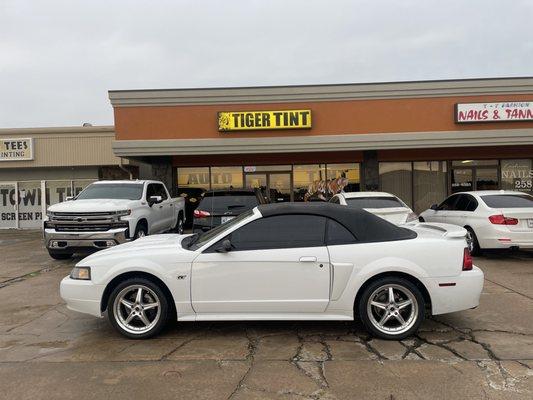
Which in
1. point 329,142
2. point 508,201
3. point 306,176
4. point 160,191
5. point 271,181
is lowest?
point 508,201

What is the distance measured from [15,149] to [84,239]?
12862 mm

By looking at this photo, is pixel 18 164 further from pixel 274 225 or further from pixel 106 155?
pixel 274 225

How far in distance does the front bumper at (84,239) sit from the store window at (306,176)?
8465 mm

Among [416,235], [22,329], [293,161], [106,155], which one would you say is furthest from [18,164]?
[416,235]

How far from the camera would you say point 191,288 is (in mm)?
5051

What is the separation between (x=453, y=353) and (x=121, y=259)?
12.0 ft

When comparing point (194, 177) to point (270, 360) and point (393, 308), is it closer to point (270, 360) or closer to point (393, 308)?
point (393, 308)

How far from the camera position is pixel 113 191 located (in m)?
11.3

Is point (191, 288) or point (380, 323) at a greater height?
point (191, 288)

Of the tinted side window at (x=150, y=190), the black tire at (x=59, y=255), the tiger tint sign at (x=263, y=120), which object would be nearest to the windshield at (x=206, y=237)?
the black tire at (x=59, y=255)

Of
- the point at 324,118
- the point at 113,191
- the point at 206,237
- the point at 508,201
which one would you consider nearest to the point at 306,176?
the point at 324,118

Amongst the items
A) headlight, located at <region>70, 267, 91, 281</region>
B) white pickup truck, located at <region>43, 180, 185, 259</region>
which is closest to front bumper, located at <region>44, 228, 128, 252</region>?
white pickup truck, located at <region>43, 180, 185, 259</region>

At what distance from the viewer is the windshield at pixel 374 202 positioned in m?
10.1

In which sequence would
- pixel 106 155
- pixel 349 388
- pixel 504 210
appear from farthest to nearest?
pixel 106 155
pixel 504 210
pixel 349 388
